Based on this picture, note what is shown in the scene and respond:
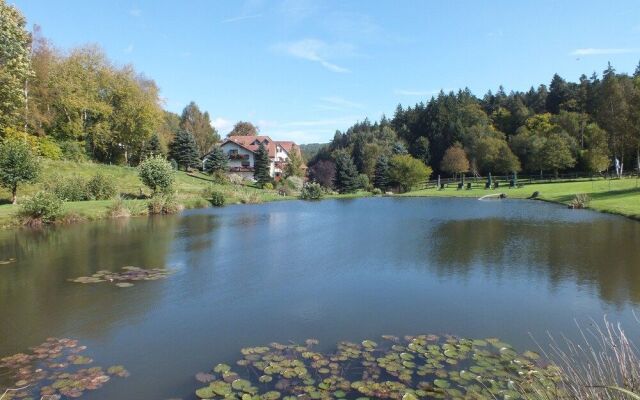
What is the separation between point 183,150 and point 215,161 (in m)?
5.41

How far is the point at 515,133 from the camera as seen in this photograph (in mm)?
89938

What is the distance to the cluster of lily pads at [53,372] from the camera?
7.89 metres

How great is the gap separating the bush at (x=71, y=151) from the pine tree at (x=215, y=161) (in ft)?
76.1

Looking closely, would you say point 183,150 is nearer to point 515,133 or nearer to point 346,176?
point 346,176

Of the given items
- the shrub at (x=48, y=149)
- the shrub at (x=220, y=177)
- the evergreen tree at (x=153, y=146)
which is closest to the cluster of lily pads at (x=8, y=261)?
the shrub at (x=48, y=149)

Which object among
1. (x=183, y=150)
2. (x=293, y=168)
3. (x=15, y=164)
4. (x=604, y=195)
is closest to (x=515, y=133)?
(x=293, y=168)

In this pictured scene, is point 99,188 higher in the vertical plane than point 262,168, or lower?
lower

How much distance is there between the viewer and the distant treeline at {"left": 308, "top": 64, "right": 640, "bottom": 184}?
63250 mm

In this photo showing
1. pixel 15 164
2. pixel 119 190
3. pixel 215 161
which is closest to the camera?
pixel 15 164

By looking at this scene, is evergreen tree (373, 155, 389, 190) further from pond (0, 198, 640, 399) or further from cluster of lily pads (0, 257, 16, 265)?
cluster of lily pads (0, 257, 16, 265)

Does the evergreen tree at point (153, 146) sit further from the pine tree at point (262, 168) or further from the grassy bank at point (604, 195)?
the grassy bank at point (604, 195)

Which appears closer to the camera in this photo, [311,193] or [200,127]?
[311,193]

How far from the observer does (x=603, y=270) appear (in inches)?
619

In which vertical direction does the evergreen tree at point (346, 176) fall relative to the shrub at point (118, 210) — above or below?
above
